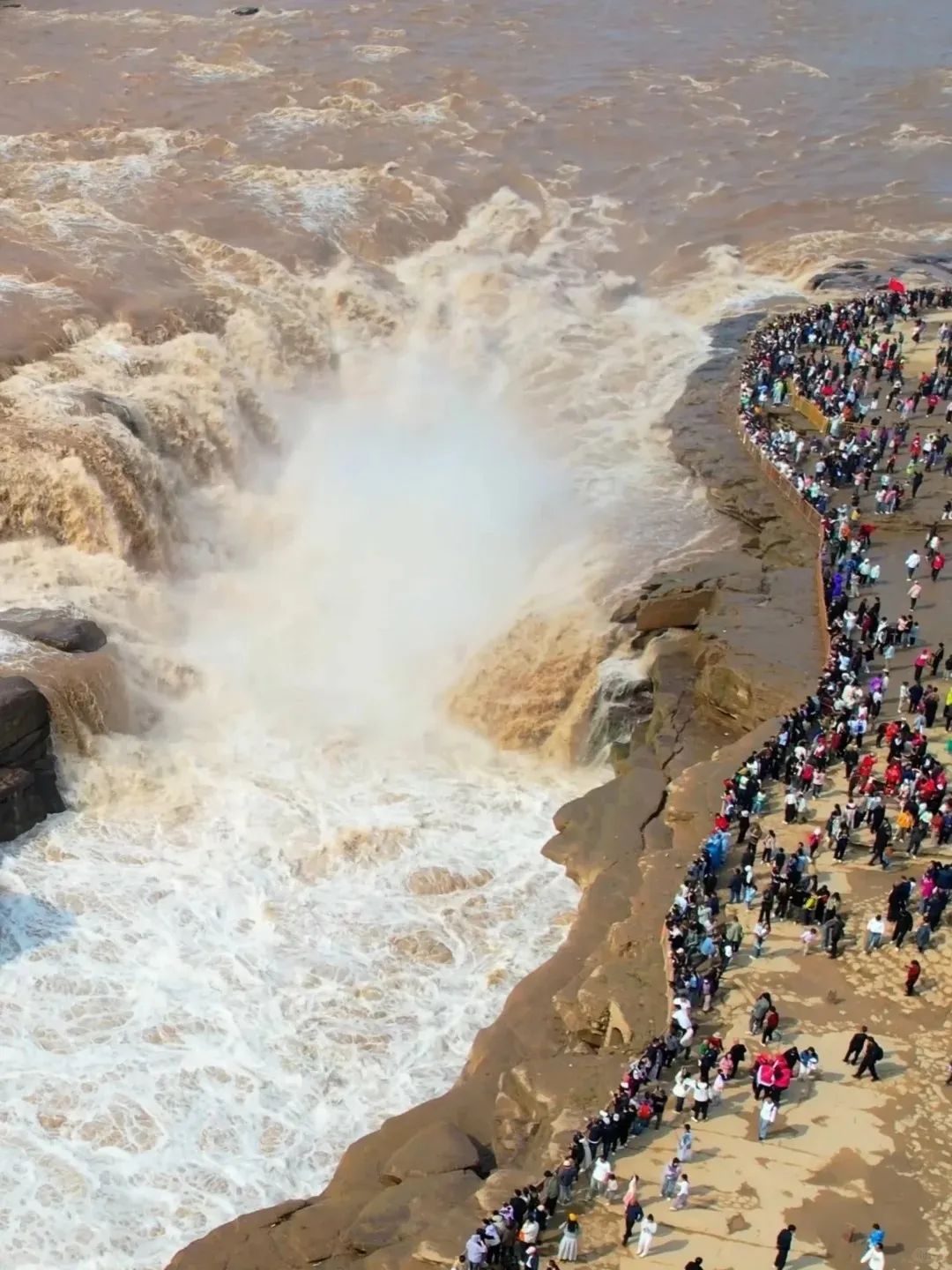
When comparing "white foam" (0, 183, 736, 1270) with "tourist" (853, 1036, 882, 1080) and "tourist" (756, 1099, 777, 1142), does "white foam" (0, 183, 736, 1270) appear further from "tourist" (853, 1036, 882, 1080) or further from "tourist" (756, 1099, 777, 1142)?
"tourist" (853, 1036, 882, 1080)

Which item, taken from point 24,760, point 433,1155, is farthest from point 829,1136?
point 24,760

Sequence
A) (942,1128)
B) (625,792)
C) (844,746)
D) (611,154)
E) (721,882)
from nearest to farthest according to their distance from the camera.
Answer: (942,1128) → (721,882) → (844,746) → (625,792) → (611,154)

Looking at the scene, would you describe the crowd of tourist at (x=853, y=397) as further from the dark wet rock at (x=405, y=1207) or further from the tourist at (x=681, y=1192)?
the dark wet rock at (x=405, y=1207)

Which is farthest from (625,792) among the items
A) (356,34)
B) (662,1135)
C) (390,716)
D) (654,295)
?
(356,34)

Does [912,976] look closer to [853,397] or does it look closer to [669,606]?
[669,606]

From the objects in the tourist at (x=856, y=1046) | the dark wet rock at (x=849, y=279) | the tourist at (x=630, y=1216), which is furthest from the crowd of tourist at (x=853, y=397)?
the tourist at (x=630, y=1216)

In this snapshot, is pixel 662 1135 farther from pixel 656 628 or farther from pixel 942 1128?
pixel 656 628
